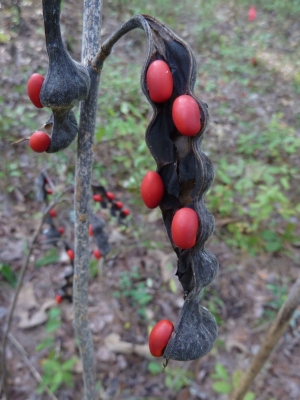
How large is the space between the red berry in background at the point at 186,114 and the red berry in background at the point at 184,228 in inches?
7.0

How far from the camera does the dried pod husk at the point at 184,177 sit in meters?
0.72

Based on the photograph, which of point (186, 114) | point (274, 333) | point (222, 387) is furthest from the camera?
point (222, 387)

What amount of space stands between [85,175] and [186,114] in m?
0.40

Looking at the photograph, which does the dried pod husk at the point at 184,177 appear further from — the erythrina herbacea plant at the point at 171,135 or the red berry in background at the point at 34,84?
the red berry in background at the point at 34,84

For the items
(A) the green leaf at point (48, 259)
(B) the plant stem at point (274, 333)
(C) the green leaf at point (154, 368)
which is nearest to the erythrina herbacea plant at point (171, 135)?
(B) the plant stem at point (274, 333)

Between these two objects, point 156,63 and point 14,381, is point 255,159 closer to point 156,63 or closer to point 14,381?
point 14,381

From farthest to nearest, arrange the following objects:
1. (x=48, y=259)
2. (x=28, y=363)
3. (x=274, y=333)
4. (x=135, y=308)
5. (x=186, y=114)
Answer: (x=48, y=259), (x=135, y=308), (x=28, y=363), (x=274, y=333), (x=186, y=114)

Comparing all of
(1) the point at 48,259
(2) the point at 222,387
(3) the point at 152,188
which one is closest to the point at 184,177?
(3) the point at 152,188

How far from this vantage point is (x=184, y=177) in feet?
2.53

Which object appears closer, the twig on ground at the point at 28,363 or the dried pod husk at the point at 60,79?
the dried pod husk at the point at 60,79

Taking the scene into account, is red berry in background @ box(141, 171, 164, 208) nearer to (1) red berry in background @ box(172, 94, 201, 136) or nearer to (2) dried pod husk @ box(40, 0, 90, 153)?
(1) red berry in background @ box(172, 94, 201, 136)

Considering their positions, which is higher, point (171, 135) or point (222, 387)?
point (171, 135)

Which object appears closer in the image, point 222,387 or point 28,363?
point 222,387

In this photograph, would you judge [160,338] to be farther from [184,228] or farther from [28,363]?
[28,363]
